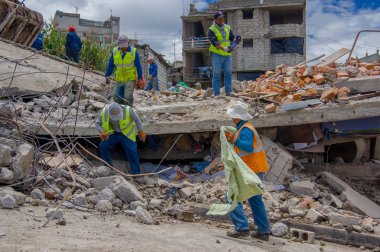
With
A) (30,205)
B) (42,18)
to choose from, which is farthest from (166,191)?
(42,18)

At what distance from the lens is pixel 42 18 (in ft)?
39.2

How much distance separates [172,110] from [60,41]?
8445 millimetres

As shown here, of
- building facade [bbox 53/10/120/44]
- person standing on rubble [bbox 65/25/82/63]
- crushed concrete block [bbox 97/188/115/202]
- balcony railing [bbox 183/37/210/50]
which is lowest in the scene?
crushed concrete block [bbox 97/188/115/202]

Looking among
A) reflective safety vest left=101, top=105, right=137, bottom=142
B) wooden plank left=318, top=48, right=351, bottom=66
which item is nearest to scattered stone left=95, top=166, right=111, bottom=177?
reflective safety vest left=101, top=105, right=137, bottom=142

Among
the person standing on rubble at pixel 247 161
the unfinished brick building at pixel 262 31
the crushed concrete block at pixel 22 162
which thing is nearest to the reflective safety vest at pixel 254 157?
the person standing on rubble at pixel 247 161

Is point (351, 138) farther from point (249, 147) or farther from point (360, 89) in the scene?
point (249, 147)

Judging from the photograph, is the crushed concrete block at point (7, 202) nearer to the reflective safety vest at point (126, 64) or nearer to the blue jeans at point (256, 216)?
the blue jeans at point (256, 216)

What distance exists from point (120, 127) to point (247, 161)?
9.70 ft

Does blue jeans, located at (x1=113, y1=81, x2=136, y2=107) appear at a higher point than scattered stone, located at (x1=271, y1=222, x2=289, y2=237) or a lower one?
higher

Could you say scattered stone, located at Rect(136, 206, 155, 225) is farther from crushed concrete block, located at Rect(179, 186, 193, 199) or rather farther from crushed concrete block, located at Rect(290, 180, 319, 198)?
crushed concrete block, located at Rect(290, 180, 319, 198)

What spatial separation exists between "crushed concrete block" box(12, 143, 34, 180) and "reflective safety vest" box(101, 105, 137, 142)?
1687mm

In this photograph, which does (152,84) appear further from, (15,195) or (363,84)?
(15,195)

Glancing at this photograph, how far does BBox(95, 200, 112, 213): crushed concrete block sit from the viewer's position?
5359mm

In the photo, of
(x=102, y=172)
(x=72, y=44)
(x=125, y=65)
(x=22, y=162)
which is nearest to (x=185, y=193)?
(x=102, y=172)
